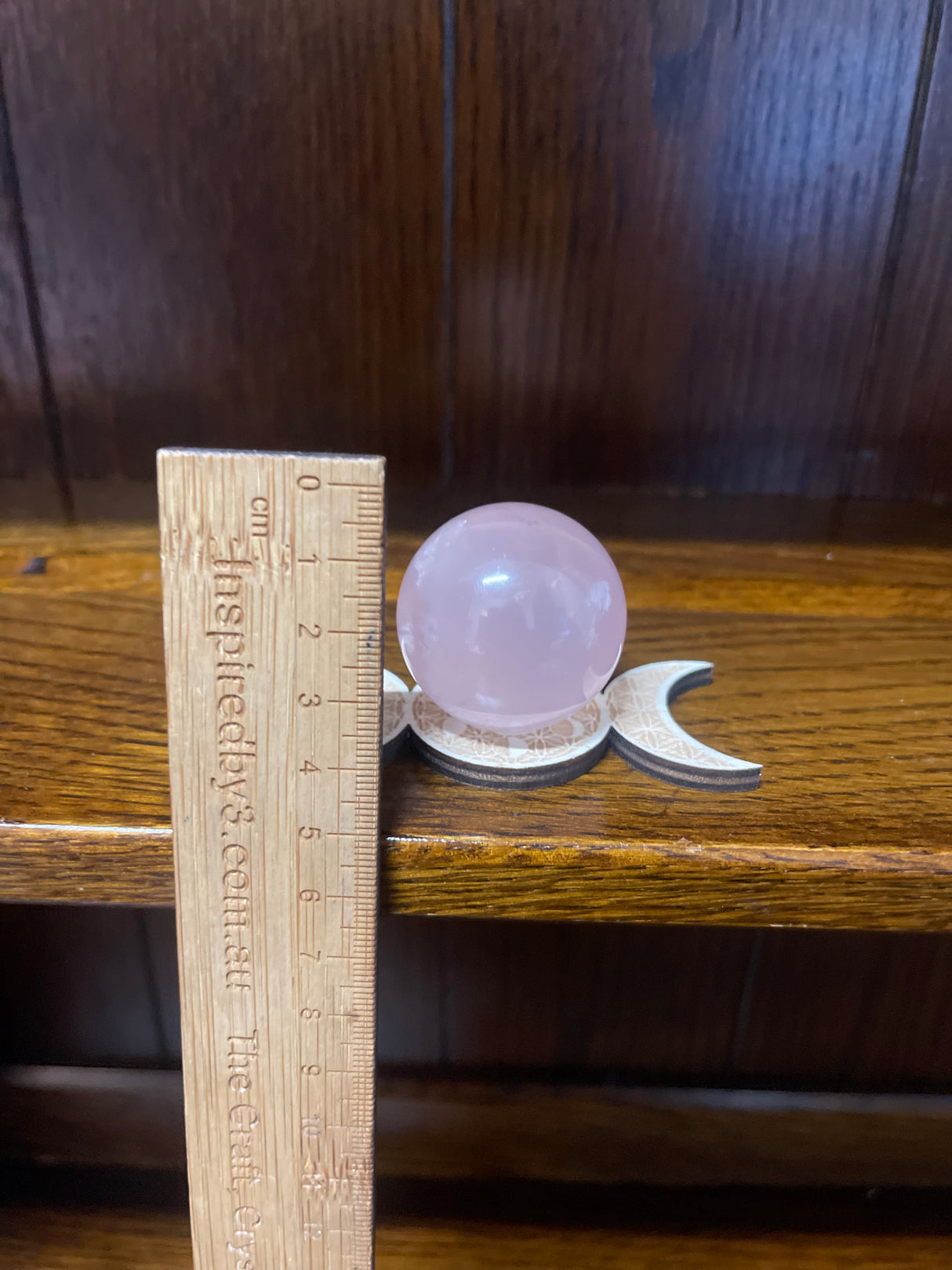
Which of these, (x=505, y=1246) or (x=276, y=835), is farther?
(x=505, y=1246)

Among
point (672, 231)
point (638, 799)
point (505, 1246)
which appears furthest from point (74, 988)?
point (672, 231)

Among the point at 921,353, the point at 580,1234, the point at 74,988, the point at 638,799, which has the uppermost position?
the point at 921,353

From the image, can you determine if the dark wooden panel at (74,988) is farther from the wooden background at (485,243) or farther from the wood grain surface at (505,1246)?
the wooden background at (485,243)

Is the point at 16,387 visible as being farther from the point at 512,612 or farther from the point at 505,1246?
the point at 505,1246

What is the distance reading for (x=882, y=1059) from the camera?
0.70 metres

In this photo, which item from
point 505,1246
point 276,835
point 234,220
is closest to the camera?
Result: point 276,835

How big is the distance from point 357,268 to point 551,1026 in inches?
22.4

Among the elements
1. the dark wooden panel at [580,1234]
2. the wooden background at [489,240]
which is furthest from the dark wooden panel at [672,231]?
the dark wooden panel at [580,1234]

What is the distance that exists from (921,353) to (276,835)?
18.3 inches

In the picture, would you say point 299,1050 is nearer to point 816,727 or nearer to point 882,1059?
point 816,727

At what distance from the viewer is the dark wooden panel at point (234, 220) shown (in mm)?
483

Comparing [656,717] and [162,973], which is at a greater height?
[656,717]

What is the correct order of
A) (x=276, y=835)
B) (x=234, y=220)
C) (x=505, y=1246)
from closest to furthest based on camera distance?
(x=276, y=835) → (x=234, y=220) → (x=505, y=1246)

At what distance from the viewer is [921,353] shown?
53 centimetres
